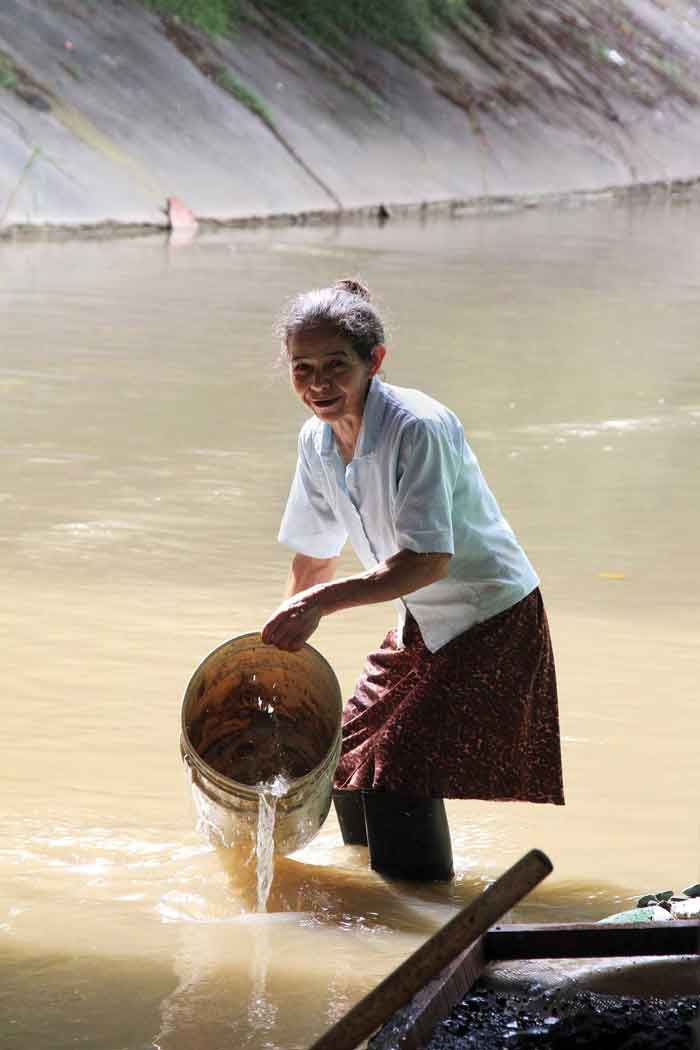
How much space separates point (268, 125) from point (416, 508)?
63.9 feet

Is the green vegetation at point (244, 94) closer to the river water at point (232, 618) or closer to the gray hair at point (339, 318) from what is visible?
the river water at point (232, 618)

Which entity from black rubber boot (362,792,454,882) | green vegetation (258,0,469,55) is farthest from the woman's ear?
green vegetation (258,0,469,55)

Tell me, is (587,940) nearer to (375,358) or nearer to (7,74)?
(375,358)

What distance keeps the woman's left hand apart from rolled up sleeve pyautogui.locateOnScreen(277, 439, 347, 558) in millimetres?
322

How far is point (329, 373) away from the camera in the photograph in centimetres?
376

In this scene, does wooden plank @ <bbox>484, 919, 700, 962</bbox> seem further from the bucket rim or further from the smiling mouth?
the smiling mouth

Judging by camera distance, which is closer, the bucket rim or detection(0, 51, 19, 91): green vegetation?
the bucket rim

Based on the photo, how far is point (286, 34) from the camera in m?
26.1

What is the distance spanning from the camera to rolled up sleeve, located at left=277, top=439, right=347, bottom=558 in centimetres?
409

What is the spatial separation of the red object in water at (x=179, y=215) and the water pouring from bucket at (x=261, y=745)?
15504 millimetres

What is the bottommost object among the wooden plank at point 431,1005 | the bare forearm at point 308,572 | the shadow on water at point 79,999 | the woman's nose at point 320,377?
the shadow on water at point 79,999

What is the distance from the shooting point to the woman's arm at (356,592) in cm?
370

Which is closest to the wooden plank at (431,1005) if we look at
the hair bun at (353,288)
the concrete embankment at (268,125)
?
the hair bun at (353,288)

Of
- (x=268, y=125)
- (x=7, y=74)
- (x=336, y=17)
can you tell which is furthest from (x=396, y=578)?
(x=336, y=17)
